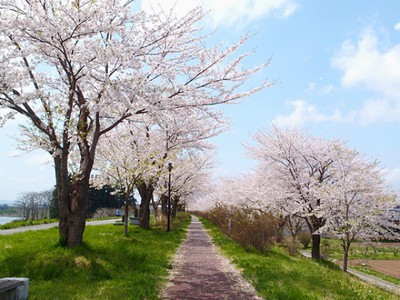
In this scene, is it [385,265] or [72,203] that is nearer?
[72,203]

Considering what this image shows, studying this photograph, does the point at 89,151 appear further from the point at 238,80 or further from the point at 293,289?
the point at 293,289

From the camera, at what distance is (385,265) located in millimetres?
35531

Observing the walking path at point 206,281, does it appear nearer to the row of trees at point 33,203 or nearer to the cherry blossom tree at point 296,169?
the cherry blossom tree at point 296,169

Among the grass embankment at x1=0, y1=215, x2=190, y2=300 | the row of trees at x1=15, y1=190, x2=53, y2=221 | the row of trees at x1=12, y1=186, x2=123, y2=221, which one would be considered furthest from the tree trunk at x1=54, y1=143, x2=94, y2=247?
the row of trees at x1=15, y1=190, x2=53, y2=221

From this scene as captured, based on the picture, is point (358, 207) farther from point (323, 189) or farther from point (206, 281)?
point (206, 281)

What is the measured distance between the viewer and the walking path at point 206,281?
287 inches

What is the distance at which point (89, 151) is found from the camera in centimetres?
1088

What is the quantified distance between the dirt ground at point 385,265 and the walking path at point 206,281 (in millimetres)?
22360

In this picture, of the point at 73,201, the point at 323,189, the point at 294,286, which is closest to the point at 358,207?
the point at 323,189

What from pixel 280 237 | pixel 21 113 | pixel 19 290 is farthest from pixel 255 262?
pixel 280 237

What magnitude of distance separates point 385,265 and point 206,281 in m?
33.0

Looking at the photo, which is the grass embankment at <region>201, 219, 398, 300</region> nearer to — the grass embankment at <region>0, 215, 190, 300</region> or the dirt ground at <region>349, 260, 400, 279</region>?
the grass embankment at <region>0, 215, 190, 300</region>

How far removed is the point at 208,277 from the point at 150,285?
2.18 m

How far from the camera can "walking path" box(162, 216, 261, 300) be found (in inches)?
287
